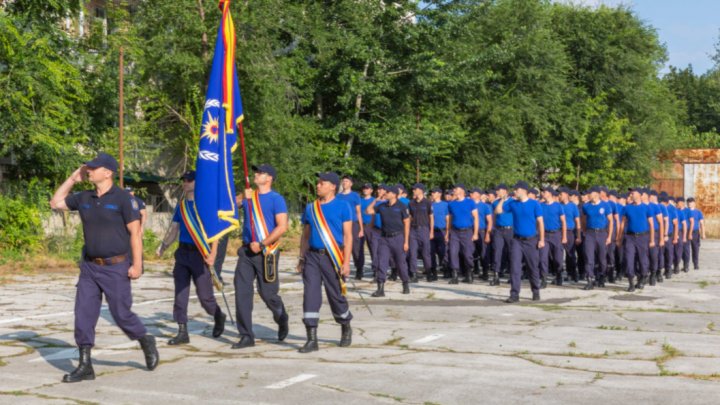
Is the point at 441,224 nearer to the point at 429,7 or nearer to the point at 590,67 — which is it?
the point at 429,7

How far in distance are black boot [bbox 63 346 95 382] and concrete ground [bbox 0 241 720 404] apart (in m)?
0.12

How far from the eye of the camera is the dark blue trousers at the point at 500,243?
18266 millimetres

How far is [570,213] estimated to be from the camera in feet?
62.6

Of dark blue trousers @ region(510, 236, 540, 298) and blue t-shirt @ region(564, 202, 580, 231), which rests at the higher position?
blue t-shirt @ region(564, 202, 580, 231)

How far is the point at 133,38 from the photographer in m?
25.3

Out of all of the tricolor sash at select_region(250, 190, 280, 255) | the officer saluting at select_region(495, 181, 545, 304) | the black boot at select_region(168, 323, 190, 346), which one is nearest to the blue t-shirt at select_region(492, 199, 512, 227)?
the officer saluting at select_region(495, 181, 545, 304)

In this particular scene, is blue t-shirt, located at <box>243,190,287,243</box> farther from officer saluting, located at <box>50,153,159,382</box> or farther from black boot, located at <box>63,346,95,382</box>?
black boot, located at <box>63,346,95,382</box>

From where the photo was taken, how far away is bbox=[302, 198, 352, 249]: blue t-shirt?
9.46m

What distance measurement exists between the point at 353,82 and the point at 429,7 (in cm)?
457

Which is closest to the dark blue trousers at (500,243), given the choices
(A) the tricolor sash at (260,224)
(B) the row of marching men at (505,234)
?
(B) the row of marching men at (505,234)

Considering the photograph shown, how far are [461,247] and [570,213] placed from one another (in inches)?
92.4

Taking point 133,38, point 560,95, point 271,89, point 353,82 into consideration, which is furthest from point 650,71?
point 133,38

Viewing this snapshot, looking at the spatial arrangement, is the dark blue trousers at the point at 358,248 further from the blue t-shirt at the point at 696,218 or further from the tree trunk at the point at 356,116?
the tree trunk at the point at 356,116

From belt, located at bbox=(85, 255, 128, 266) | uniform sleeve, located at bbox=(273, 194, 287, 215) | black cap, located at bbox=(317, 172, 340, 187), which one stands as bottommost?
belt, located at bbox=(85, 255, 128, 266)
